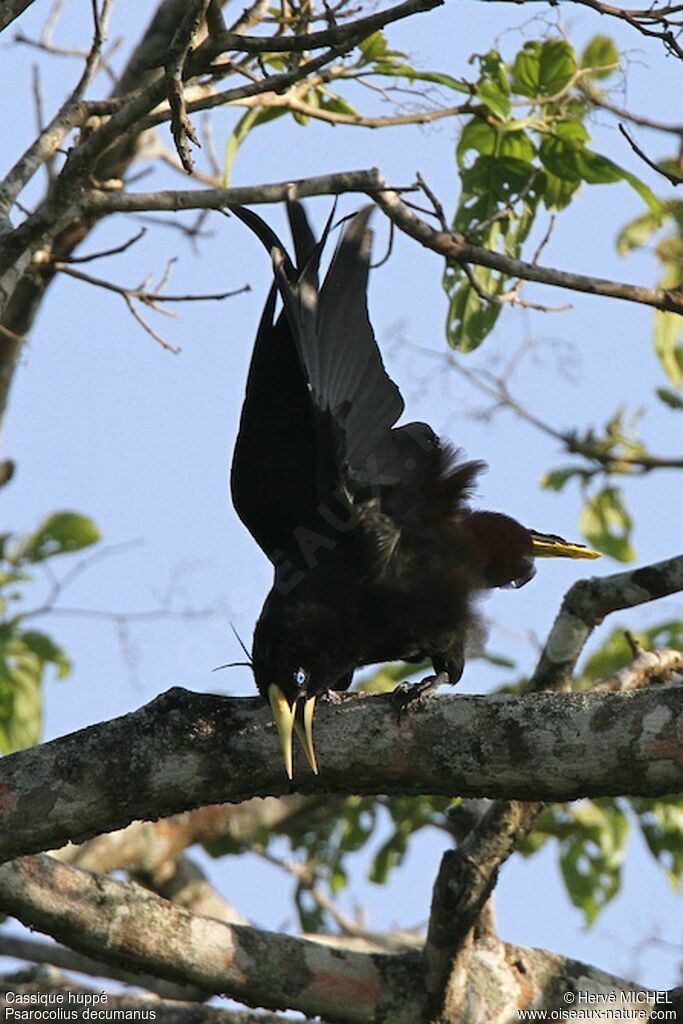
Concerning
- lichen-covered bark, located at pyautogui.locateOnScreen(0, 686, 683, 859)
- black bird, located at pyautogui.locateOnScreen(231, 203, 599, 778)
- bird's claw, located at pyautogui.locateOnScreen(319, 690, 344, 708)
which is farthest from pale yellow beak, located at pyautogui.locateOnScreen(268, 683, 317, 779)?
black bird, located at pyautogui.locateOnScreen(231, 203, 599, 778)

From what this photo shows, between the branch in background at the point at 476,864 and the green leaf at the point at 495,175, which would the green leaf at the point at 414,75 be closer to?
the green leaf at the point at 495,175

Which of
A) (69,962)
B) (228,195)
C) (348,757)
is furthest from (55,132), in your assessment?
(69,962)

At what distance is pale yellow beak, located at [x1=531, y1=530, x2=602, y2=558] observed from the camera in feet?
19.0

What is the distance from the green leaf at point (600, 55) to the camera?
5.54 meters

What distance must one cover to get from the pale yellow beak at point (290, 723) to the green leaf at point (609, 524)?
3.23 m

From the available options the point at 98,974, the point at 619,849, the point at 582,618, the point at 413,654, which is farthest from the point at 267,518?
the point at 619,849

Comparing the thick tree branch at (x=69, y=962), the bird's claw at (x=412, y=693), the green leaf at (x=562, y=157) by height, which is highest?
the green leaf at (x=562, y=157)

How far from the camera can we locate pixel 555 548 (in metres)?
5.91

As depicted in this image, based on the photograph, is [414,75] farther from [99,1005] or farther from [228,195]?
[99,1005]

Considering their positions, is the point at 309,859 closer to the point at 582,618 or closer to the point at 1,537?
the point at 1,537

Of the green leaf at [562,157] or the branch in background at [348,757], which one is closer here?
the branch in background at [348,757]

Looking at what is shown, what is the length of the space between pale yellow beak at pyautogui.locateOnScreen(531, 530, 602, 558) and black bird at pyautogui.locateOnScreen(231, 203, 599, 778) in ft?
1.90

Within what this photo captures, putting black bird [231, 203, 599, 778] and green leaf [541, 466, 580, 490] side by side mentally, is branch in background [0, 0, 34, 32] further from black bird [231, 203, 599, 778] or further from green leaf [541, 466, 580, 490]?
green leaf [541, 466, 580, 490]

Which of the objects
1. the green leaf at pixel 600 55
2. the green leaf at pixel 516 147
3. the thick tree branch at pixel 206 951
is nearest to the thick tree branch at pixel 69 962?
the thick tree branch at pixel 206 951
